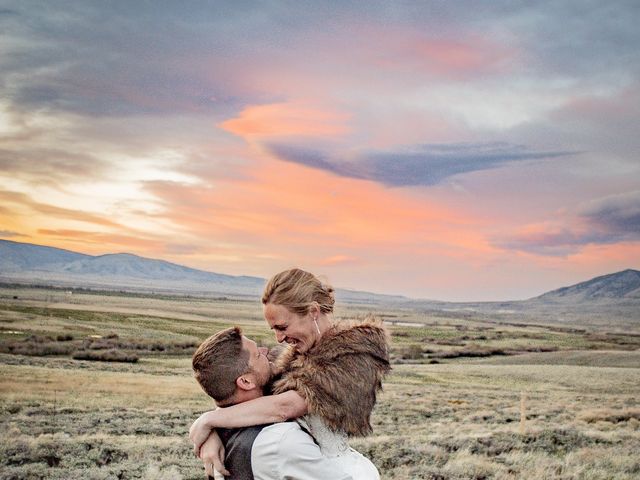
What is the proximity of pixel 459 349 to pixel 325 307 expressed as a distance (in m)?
66.0

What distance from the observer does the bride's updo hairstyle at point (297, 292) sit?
3.32 m

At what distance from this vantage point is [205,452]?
2.74m

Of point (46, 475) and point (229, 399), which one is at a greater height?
point (229, 399)

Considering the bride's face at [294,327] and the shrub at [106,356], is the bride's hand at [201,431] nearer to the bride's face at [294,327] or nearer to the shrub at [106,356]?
the bride's face at [294,327]

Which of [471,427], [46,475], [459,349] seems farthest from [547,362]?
[46,475]

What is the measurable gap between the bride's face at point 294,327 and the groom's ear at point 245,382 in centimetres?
46

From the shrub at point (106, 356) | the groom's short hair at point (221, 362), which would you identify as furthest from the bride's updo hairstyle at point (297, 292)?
the shrub at point (106, 356)

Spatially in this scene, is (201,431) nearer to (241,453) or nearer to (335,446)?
(241,453)

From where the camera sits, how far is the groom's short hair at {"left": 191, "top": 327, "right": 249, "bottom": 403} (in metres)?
2.77

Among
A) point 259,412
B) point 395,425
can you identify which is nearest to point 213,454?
point 259,412

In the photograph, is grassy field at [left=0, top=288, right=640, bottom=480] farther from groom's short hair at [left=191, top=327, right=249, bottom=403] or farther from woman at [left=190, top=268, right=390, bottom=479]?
groom's short hair at [left=191, top=327, right=249, bottom=403]

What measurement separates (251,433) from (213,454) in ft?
0.73

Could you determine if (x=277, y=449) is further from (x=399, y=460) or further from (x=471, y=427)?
(x=471, y=427)

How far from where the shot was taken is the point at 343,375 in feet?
9.09
